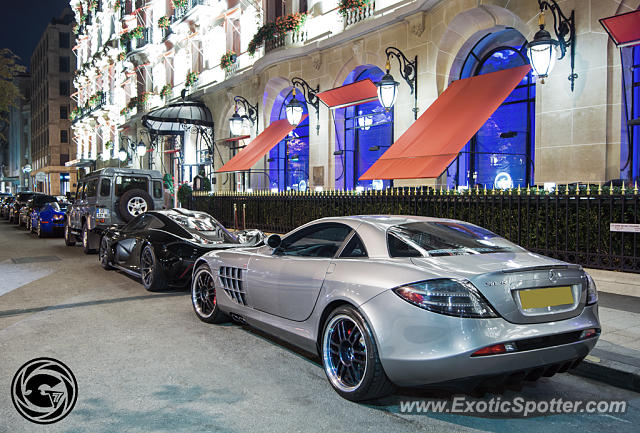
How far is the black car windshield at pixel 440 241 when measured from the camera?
4.13 metres

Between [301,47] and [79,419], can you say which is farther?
[301,47]

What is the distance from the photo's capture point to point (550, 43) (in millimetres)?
9875

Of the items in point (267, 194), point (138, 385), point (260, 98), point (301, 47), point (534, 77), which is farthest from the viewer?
point (260, 98)

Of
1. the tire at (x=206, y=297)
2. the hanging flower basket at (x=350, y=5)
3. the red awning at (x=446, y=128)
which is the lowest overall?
the tire at (x=206, y=297)

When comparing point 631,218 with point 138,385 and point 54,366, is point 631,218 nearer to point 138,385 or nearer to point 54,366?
point 138,385

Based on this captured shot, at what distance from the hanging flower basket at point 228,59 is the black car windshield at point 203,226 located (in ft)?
56.4

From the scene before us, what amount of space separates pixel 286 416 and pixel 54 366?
239 cm

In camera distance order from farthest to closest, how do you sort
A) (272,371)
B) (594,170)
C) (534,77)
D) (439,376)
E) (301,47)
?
1. (301,47)
2. (534,77)
3. (594,170)
4. (272,371)
5. (439,376)

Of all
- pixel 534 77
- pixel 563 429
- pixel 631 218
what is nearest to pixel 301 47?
pixel 534 77

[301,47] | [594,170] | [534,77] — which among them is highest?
[301,47]

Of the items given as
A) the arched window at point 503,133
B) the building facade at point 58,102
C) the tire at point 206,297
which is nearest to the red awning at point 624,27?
the arched window at point 503,133

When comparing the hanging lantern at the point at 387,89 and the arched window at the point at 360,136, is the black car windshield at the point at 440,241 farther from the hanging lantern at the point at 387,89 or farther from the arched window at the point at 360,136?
the arched window at the point at 360,136

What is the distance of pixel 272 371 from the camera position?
15.2ft

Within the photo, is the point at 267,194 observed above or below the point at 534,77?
below
